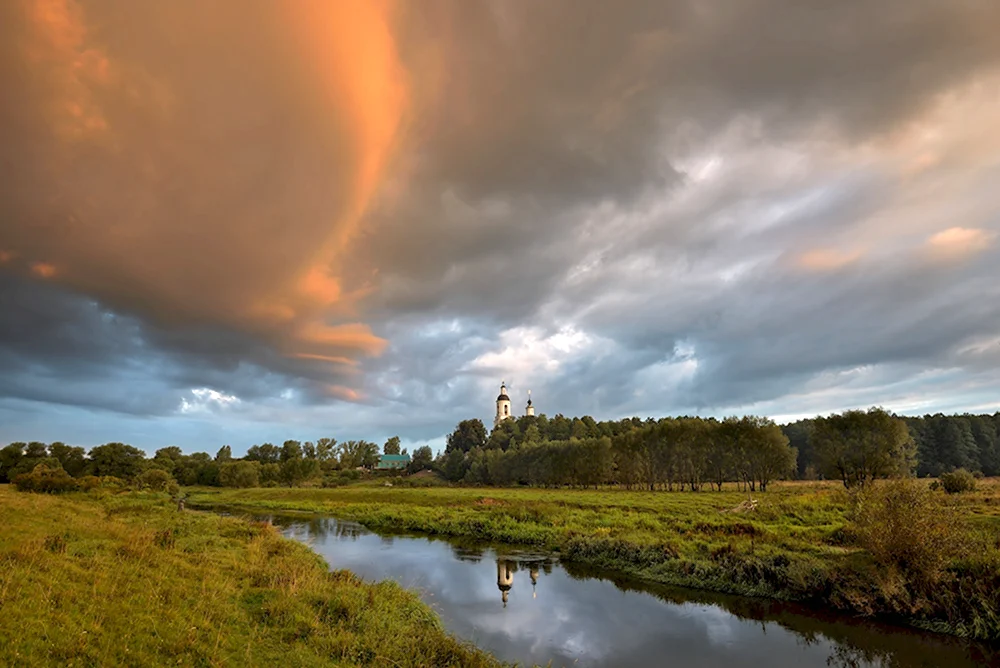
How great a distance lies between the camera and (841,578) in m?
22.0

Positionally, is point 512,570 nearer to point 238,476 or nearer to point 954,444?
point 238,476

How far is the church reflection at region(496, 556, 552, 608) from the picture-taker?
87.9 feet

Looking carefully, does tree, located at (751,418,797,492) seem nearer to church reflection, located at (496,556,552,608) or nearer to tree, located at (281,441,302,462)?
church reflection, located at (496,556,552,608)

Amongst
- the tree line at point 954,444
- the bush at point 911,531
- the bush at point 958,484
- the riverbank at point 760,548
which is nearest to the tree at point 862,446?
the bush at point 958,484

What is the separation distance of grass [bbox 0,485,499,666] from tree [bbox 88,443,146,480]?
12752 cm

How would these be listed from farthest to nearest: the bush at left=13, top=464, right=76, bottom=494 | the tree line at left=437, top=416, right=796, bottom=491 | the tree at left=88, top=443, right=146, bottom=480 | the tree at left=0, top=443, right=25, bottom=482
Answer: the tree at left=88, top=443, right=146, bottom=480 < the tree at left=0, top=443, right=25, bottom=482 < the tree line at left=437, top=416, right=796, bottom=491 < the bush at left=13, top=464, right=76, bottom=494

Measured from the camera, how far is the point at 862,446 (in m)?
70.8

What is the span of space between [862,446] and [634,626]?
225 feet

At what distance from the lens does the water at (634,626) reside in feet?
56.7

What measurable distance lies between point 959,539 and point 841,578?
15.8ft

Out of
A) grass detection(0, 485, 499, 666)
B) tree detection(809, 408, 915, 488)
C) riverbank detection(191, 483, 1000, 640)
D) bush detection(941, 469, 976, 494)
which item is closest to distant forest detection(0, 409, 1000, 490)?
tree detection(809, 408, 915, 488)

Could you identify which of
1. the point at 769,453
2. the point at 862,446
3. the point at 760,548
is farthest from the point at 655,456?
the point at 760,548

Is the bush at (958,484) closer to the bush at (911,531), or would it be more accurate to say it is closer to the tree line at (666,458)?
the tree line at (666,458)

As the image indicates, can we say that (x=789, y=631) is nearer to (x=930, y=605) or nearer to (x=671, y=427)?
(x=930, y=605)
